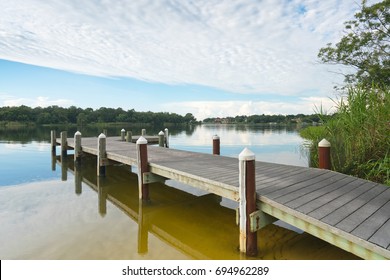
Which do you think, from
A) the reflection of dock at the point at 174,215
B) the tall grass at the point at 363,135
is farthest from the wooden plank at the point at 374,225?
the tall grass at the point at 363,135

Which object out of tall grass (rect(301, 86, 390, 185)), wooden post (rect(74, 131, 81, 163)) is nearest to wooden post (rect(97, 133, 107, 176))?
wooden post (rect(74, 131, 81, 163))

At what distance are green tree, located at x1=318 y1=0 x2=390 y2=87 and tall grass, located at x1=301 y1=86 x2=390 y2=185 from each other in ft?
21.1

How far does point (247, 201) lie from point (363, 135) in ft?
13.7

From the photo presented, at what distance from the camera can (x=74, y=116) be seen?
70500mm

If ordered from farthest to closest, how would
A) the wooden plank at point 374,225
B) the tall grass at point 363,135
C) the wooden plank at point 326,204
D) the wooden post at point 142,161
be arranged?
the wooden post at point 142,161
the tall grass at point 363,135
the wooden plank at point 326,204
the wooden plank at point 374,225

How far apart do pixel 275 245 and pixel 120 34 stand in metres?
14.7

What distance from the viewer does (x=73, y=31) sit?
1255cm

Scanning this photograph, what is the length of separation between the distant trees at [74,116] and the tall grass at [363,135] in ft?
231

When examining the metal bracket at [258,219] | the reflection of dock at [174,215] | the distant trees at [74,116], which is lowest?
the reflection of dock at [174,215]

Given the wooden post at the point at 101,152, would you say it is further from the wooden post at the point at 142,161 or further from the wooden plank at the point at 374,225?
the wooden plank at the point at 374,225

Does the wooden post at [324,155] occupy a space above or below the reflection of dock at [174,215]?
above

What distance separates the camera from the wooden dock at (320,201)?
285cm
